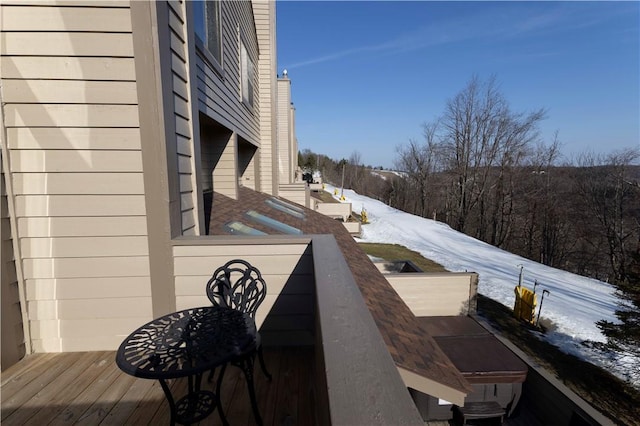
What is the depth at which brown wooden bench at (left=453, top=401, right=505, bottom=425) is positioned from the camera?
4.71 m

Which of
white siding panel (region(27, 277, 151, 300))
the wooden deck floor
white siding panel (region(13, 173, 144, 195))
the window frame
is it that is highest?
the window frame

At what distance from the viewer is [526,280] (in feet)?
38.7

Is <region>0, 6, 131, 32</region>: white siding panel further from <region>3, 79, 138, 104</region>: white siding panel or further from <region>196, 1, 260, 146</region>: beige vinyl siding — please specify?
<region>196, 1, 260, 146</region>: beige vinyl siding

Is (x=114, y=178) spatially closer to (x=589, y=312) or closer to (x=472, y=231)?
(x=589, y=312)

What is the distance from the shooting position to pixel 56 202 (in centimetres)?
222

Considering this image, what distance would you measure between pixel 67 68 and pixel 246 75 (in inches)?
207

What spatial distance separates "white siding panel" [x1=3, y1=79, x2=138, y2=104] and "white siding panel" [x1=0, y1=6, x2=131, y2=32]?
1.17 feet

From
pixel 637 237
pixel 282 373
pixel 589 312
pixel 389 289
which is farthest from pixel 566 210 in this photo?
pixel 282 373

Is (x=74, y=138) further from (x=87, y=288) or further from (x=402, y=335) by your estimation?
(x=402, y=335)

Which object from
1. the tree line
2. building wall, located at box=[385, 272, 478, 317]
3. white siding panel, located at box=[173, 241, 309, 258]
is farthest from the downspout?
the tree line

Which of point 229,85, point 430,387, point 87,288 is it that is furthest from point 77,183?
point 229,85

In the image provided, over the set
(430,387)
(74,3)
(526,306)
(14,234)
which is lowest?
(526,306)

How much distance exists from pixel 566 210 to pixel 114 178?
87.7 feet

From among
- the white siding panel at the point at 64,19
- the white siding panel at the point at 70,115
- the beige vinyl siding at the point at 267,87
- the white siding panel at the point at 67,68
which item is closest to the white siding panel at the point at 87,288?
the white siding panel at the point at 70,115
